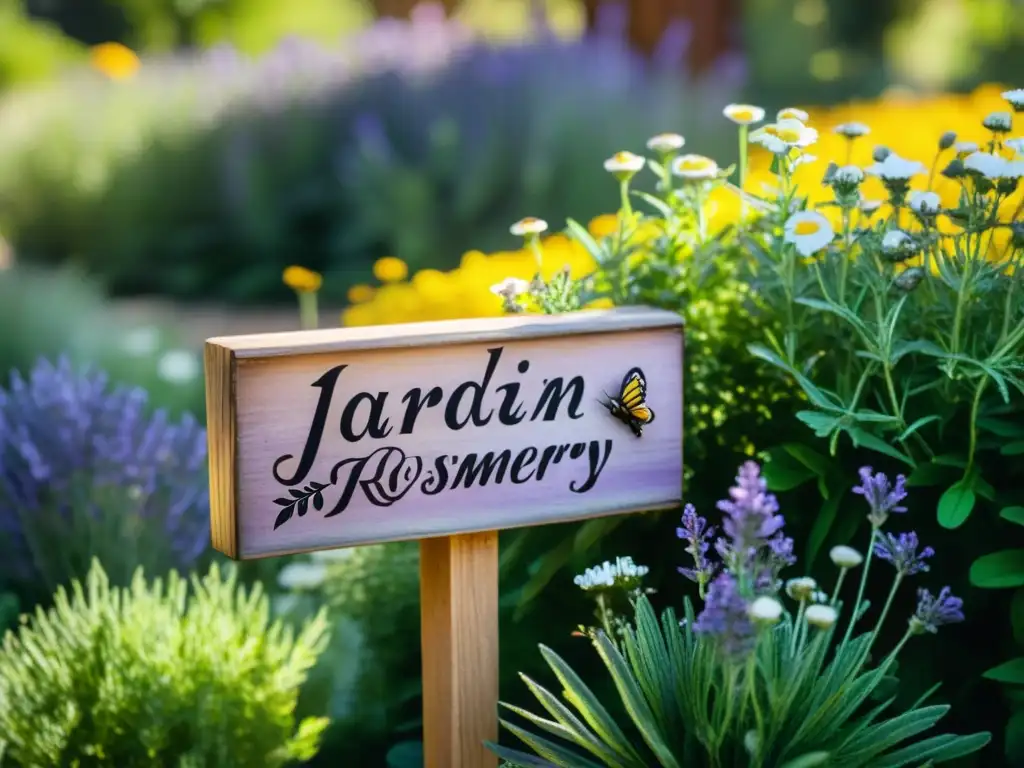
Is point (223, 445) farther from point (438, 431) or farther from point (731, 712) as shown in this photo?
point (731, 712)

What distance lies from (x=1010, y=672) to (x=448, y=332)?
102 centimetres

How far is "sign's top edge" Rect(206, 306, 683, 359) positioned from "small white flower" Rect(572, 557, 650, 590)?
359 mm

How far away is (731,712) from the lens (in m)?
1.73

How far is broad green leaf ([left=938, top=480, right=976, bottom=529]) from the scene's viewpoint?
6.98 ft

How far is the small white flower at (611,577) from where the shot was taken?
2033 millimetres

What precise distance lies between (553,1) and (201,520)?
1600cm

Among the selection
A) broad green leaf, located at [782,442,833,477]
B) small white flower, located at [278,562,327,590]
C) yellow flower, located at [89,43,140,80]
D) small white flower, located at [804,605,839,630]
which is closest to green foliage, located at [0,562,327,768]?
small white flower, located at [278,562,327,590]

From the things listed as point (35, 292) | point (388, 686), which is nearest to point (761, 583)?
point (388, 686)

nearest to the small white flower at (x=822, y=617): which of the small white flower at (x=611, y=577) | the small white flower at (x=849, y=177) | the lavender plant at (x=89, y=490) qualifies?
the small white flower at (x=611, y=577)

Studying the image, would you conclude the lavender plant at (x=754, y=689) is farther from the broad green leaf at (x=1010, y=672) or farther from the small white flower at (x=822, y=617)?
the broad green leaf at (x=1010, y=672)

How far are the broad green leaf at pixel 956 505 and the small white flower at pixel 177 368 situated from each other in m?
2.32

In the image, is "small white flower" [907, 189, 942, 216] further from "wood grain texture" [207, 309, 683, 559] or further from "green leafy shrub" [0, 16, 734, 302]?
"green leafy shrub" [0, 16, 734, 302]

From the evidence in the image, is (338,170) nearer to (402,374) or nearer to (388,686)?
(388,686)

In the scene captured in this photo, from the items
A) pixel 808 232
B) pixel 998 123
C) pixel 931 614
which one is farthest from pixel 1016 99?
pixel 931 614
